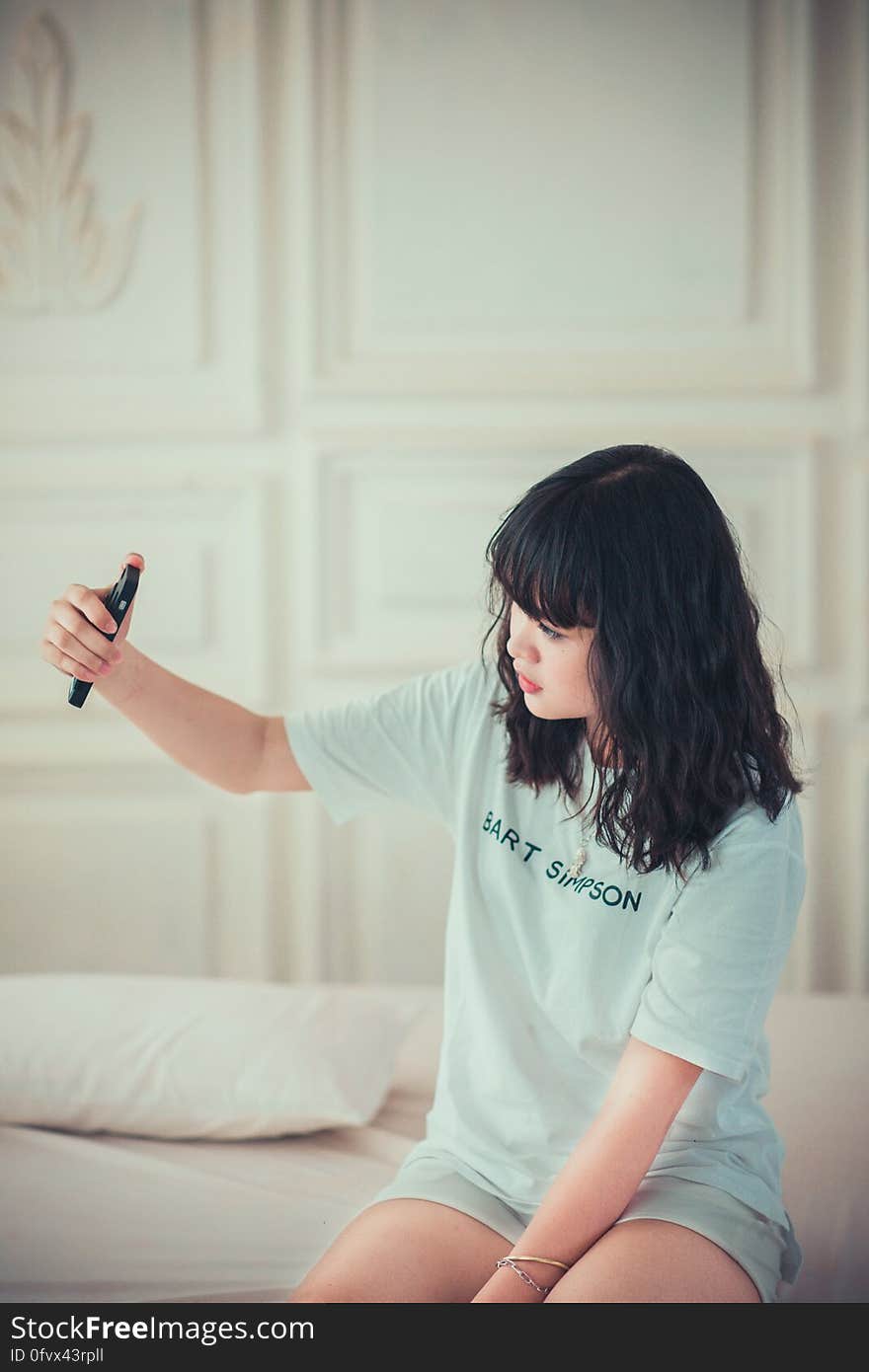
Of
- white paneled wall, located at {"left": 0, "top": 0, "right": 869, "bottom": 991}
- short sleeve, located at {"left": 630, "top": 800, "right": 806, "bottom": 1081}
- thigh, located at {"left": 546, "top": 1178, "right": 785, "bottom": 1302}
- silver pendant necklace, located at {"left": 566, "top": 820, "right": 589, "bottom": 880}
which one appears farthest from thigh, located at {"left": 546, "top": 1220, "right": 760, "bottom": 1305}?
white paneled wall, located at {"left": 0, "top": 0, "right": 869, "bottom": 991}

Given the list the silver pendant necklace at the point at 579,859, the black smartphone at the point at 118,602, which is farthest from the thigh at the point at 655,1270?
the black smartphone at the point at 118,602

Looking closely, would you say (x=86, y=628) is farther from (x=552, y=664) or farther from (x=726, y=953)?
(x=726, y=953)

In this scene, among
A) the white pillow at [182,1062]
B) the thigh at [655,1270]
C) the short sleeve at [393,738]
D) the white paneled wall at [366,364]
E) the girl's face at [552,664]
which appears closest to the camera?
the thigh at [655,1270]

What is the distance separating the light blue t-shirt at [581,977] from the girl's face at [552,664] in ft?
0.29

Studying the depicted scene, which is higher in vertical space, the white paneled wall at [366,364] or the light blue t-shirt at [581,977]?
the white paneled wall at [366,364]

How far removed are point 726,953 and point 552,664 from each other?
0.25m

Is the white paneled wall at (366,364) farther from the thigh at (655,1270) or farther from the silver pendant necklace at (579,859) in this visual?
the thigh at (655,1270)

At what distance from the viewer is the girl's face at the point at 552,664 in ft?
3.04

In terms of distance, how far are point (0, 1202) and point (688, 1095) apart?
2.08 ft

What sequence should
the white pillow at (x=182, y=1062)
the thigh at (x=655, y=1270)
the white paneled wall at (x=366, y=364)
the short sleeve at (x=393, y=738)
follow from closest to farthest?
1. the thigh at (x=655, y=1270)
2. the short sleeve at (x=393, y=738)
3. the white pillow at (x=182, y=1062)
4. the white paneled wall at (x=366, y=364)

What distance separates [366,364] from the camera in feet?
6.29

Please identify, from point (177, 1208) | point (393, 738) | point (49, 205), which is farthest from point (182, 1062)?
point (49, 205)

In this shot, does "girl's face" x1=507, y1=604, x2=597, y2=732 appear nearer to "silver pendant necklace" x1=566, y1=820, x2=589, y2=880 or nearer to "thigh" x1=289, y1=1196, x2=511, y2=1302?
"silver pendant necklace" x1=566, y1=820, x2=589, y2=880

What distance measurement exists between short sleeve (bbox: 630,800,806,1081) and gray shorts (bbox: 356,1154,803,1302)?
0.33ft
